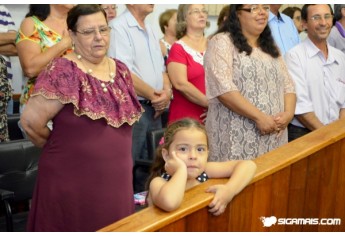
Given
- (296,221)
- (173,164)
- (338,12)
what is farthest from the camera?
(338,12)

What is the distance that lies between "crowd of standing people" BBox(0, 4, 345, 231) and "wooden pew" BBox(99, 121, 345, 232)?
7 centimetres

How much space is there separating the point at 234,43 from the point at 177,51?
2.59ft

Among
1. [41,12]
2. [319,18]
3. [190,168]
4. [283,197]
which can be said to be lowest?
[283,197]

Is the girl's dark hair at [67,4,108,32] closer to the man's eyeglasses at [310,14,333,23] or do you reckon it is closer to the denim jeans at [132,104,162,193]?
the denim jeans at [132,104,162,193]

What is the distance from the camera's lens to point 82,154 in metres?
2.68

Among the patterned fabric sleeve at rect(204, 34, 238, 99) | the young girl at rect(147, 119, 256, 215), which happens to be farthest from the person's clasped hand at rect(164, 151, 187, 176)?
the patterned fabric sleeve at rect(204, 34, 238, 99)

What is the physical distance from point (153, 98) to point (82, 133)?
131 cm

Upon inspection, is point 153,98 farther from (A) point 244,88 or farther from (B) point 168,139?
(B) point 168,139

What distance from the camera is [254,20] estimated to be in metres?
3.38

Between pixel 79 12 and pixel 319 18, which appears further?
pixel 319 18

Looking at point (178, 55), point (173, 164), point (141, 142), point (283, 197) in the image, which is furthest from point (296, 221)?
point (178, 55)

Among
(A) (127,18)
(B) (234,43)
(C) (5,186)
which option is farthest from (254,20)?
(C) (5,186)

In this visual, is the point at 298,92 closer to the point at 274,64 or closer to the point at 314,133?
the point at 274,64

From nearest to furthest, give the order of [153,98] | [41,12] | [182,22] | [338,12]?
[41,12] < [153,98] < [182,22] < [338,12]
